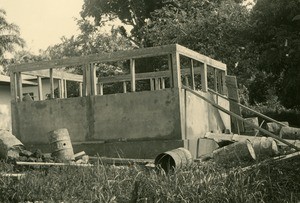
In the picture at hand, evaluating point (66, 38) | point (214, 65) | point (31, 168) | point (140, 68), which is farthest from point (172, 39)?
point (66, 38)

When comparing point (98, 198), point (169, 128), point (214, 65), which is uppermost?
point (214, 65)

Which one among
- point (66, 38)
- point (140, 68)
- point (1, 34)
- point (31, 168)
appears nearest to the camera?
point (31, 168)

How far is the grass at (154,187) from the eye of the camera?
5.98 metres

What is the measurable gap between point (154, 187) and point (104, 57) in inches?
219

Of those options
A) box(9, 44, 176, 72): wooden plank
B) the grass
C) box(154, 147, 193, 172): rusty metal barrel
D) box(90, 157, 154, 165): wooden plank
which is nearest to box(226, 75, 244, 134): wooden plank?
box(9, 44, 176, 72): wooden plank

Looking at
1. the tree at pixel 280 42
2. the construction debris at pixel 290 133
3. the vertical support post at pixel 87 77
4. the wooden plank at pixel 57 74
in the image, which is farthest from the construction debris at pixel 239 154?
the tree at pixel 280 42

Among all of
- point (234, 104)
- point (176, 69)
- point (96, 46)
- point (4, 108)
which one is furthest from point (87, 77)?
point (96, 46)

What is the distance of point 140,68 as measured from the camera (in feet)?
98.8

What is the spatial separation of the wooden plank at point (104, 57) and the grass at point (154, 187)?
12.4 ft

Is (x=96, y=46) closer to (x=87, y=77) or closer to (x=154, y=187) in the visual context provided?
(x=87, y=77)

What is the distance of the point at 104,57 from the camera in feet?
36.7

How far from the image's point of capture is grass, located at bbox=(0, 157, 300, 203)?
598 centimetres

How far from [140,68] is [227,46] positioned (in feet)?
26.3

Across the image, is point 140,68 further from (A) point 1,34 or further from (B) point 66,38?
(B) point 66,38
